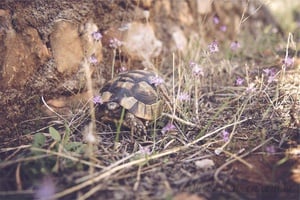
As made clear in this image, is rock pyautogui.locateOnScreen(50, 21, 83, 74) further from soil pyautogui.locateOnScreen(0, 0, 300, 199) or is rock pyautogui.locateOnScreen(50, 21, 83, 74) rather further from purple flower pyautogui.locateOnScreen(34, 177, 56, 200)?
purple flower pyautogui.locateOnScreen(34, 177, 56, 200)

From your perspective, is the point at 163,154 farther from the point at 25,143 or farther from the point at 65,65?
the point at 65,65

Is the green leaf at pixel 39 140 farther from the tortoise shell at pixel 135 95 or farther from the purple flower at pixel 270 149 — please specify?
the purple flower at pixel 270 149

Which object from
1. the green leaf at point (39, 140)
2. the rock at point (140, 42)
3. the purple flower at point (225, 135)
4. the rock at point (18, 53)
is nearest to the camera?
the green leaf at point (39, 140)

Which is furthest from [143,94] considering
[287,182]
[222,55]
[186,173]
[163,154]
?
[222,55]

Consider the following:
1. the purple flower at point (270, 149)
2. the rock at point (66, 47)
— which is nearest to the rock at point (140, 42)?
the rock at point (66, 47)

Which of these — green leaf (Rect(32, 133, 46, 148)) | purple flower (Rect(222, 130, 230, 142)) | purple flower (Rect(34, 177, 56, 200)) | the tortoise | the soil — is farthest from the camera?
the tortoise

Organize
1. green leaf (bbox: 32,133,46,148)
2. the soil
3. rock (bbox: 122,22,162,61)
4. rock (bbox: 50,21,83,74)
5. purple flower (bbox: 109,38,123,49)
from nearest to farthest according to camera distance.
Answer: the soil → green leaf (bbox: 32,133,46,148) → rock (bbox: 50,21,83,74) → purple flower (bbox: 109,38,123,49) → rock (bbox: 122,22,162,61)

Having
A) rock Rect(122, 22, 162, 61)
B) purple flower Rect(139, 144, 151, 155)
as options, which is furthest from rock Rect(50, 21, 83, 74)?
purple flower Rect(139, 144, 151, 155)

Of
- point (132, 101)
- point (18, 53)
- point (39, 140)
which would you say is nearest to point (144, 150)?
point (132, 101)
